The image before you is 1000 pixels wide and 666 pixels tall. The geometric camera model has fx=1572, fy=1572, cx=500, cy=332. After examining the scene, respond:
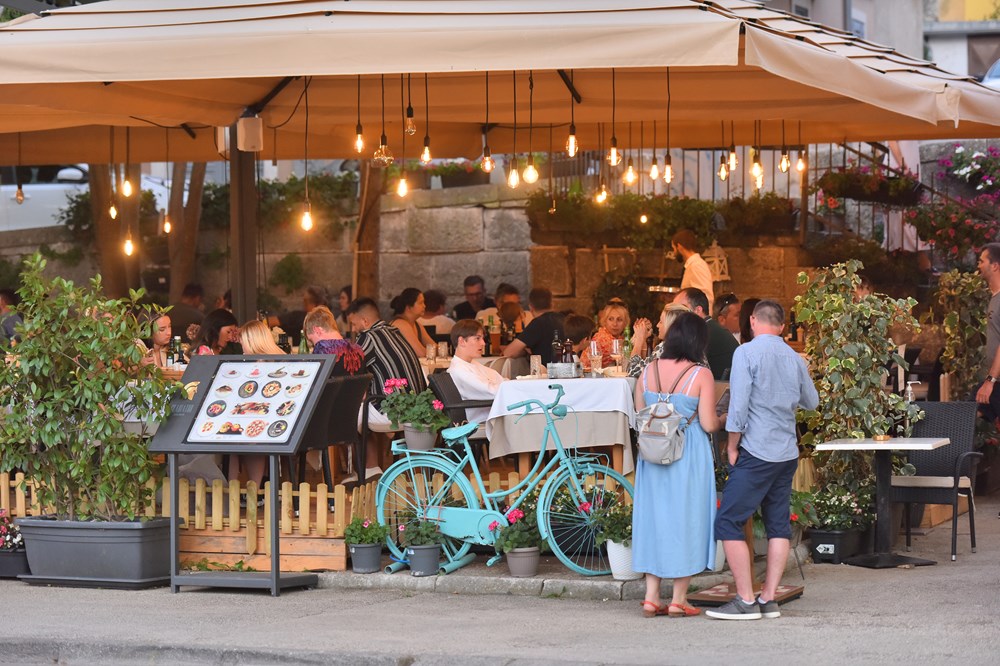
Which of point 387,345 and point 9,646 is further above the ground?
point 387,345

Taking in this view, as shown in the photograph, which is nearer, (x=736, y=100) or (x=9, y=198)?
(x=736, y=100)

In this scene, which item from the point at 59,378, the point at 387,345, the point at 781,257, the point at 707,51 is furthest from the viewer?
the point at 781,257

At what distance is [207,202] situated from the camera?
21359mm

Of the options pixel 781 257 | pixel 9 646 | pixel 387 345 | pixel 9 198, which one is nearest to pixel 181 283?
pixel 9 198

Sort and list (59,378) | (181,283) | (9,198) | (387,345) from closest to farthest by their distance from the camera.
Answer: (59,378)
(387,345)
(181,283)
(9,198)

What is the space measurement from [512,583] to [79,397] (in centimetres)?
262

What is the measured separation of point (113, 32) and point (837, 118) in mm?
5743

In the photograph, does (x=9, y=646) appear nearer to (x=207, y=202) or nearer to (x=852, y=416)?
(x=852, y=416)

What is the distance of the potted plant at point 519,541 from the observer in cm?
852

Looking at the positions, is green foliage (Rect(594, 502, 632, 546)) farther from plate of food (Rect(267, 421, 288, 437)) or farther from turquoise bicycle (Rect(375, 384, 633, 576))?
plate of food (Rect(267, 421, 288, 437))

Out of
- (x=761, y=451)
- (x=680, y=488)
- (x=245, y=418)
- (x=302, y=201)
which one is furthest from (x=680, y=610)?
(x=302, y=201)

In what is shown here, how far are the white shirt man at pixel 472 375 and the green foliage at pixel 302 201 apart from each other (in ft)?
35.9

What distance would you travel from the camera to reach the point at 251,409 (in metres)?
8.68

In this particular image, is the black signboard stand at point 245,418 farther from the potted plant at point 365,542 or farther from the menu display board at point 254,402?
the potted plant at point 365,542
